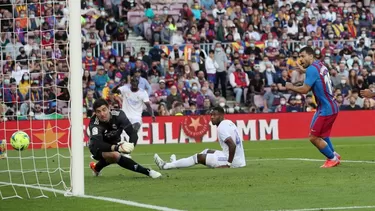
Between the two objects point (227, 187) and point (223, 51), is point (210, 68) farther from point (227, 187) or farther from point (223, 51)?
point (227, 187)

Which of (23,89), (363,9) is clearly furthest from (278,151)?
(363,9)

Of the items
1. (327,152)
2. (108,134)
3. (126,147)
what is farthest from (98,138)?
(327,152)

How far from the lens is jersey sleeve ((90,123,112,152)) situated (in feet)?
48.1

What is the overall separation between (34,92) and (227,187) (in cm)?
1430

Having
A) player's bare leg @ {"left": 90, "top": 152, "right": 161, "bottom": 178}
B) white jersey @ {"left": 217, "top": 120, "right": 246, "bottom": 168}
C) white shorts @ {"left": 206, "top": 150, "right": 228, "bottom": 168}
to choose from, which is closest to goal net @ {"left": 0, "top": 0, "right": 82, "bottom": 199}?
player's bare leg @ {"left": 90, "top": 152, "right": 161, "bottom": 178}

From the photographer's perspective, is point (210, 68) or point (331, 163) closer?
point (331, 163)

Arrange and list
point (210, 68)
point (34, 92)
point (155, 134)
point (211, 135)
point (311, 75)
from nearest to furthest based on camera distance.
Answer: point (311, 75) → point (34, 92) → point (155, 134) → point (211, 135) → point (210, 68)

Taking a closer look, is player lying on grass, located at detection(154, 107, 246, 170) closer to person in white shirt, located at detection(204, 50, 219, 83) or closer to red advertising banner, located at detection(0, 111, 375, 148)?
red advertising banner, located at detection(0, 111, 375, 148)

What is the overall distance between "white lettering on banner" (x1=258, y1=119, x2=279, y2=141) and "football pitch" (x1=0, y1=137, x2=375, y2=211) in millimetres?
11004

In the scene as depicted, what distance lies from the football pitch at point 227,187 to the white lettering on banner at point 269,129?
36.1 ft

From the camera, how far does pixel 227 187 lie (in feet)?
42.8

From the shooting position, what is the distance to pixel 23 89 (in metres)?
24.8

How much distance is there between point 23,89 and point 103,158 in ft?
33.9

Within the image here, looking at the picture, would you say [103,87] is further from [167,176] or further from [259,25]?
[167,176]
